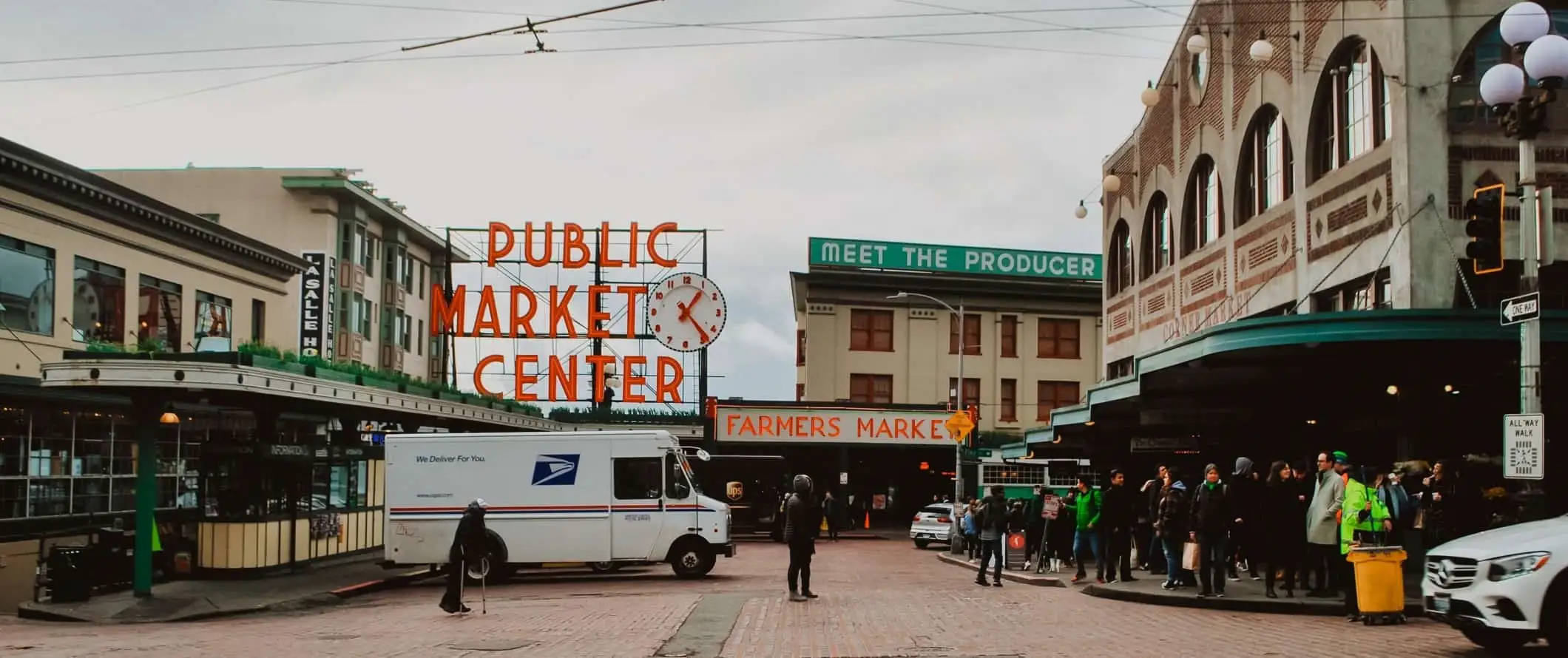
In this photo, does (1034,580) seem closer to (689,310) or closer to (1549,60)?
(1549,60)

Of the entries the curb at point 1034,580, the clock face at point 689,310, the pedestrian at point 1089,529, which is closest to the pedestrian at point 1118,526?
the pedestrian at point 1089,529

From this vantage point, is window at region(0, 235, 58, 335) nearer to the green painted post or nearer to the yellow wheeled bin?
the green painted post

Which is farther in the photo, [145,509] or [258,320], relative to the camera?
[258,320]

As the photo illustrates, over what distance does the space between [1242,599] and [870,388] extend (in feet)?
138

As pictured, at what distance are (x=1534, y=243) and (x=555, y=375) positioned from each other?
3932cm

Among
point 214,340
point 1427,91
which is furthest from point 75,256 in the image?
point 1427,91

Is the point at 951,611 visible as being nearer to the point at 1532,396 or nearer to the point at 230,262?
the point at 1532,396

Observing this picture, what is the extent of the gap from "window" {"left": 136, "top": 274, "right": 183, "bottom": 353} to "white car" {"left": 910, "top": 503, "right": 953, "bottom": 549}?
71.7 feet

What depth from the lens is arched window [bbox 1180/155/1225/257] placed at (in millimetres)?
30578

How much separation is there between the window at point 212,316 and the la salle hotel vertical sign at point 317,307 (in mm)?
10728

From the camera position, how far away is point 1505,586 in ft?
39.0

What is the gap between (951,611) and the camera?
1838 centimetres

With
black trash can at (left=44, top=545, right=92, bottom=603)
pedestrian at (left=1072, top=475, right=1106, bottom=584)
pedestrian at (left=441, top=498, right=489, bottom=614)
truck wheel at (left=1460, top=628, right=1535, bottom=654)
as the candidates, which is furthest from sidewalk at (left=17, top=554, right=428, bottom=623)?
truck wheel at (left=1460, top=628, right=1535, bottom=654)

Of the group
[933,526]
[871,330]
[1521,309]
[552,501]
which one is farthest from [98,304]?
[871,330]
